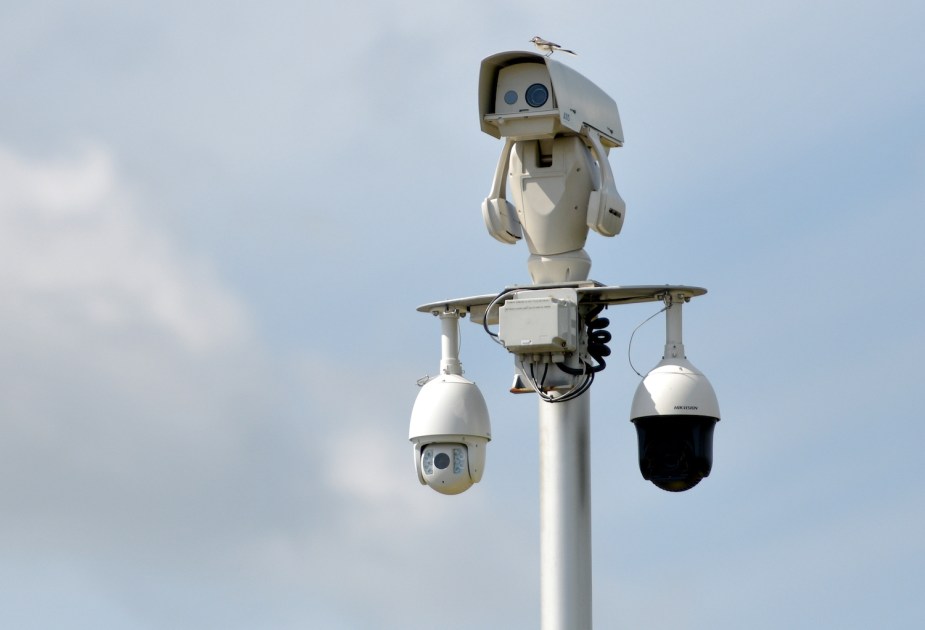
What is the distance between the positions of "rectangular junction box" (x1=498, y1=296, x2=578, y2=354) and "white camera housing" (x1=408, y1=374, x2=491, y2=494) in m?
1.06

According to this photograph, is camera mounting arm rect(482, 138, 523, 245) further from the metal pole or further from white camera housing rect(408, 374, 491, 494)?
the metal pole

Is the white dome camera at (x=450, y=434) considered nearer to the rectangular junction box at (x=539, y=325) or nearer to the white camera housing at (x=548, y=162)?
the rectangular junction box at (x=539, y=325)

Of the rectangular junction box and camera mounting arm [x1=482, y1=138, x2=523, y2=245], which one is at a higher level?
camera mounting arm [x1=482, y1=138, x2=523, y2=245]

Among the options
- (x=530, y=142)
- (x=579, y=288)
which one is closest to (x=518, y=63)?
(x=530, y=142)

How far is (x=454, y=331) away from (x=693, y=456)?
3847 millimetres

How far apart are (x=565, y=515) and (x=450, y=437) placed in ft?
5.95

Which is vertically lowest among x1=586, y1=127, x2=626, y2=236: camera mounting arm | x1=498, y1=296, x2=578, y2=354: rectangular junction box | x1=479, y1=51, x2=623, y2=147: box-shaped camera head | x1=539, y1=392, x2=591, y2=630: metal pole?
x1=539, y1=392, x2=591, y2=630: metal pole

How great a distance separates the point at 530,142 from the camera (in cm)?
3155

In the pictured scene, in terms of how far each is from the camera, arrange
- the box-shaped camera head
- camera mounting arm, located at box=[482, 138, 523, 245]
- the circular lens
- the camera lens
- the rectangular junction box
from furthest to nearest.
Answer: camera mounting arm, located at box=[482, 138, 523, 245] → the circular lens → the box-shaped camera head → the rectangular junction box → the camera lens

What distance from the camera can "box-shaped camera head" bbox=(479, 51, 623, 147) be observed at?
3095cm

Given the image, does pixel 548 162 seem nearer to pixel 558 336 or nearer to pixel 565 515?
pixel 558 336

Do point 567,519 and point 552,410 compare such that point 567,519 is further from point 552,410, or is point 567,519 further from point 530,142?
point 530,142

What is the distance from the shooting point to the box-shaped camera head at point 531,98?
1219 inches

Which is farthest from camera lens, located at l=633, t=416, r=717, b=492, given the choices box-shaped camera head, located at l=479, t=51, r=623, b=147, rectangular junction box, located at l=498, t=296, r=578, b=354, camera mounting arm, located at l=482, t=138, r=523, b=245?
box-shaped camera head, located at l=479, t=51, r=623, b=147
